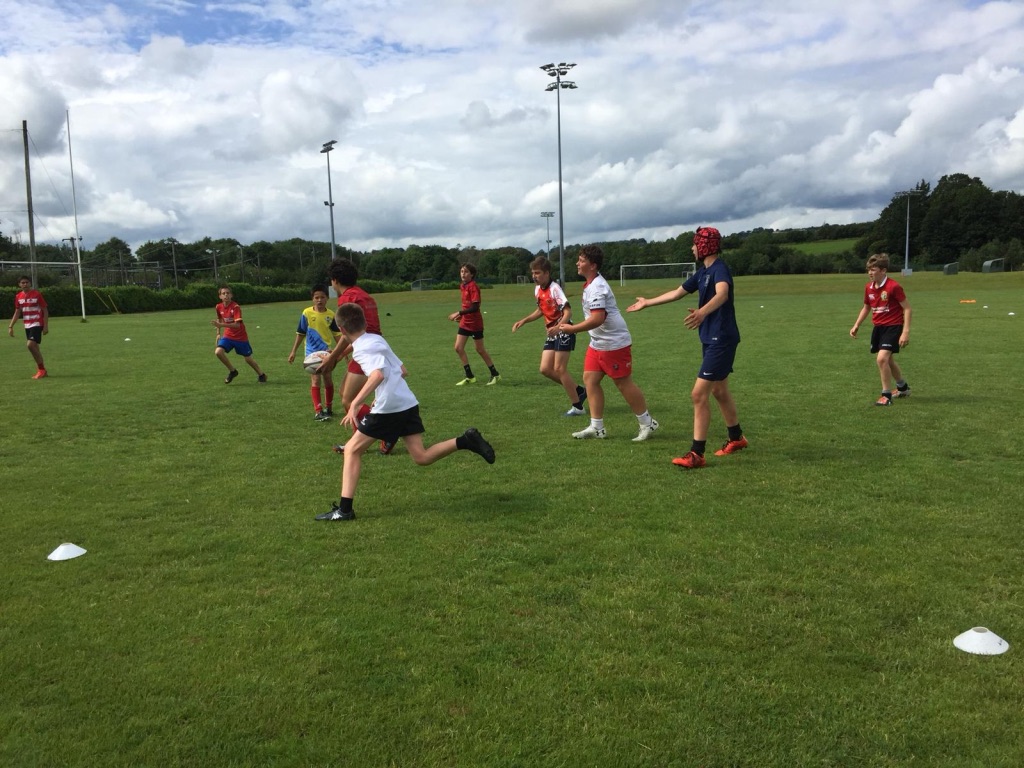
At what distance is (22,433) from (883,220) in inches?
4881

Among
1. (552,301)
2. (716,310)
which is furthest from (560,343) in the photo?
(716,310)

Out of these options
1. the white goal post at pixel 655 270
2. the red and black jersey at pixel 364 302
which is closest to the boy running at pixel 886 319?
the red and black jersey at pixel 364 302

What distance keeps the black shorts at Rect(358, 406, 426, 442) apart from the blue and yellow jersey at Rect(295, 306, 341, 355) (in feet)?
16.4

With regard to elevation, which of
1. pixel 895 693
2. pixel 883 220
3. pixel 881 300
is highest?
pixel 883 220

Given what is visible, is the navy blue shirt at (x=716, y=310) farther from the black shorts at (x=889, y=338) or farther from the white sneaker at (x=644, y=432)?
the black shorts at (x=889, y=338)

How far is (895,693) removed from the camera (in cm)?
333

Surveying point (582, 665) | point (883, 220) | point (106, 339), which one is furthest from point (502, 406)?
point (883, 220)

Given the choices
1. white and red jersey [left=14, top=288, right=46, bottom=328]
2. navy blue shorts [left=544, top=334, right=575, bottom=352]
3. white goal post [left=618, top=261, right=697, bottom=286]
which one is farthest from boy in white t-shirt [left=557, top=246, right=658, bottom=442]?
white goal post [left=618, top=261, right=697, bottom=286]

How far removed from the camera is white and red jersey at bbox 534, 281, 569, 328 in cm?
1068

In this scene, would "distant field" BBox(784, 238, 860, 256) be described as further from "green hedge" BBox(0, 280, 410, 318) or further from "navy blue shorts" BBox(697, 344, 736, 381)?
"navy blue shorts" BBox(697, 344, 736, 381)

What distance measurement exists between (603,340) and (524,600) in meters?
4.38

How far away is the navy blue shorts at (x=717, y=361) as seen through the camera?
7.18 meters

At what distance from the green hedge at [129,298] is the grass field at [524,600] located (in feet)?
129

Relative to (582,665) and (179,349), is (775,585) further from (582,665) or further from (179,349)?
(179,349)
